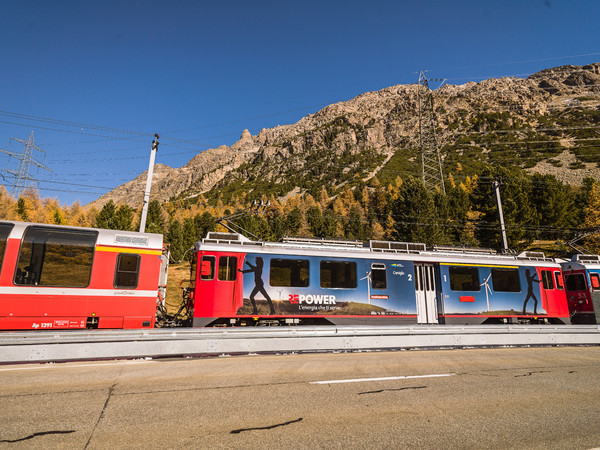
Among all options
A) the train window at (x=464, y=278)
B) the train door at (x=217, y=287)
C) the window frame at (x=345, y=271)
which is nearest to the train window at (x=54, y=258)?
the train door at (x=217, y=287)

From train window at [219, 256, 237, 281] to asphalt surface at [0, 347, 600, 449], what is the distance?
5187 millimetres

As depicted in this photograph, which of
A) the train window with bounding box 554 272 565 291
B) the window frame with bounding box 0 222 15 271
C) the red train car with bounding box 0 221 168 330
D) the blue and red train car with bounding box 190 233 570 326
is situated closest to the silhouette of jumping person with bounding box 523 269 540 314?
the blue and red train car with bounding box 190 233 570 326

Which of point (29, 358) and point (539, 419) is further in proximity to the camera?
point (29, 358)

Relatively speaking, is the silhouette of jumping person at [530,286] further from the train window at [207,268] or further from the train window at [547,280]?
the train window at [207,268]

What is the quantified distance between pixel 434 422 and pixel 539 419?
1624 mm

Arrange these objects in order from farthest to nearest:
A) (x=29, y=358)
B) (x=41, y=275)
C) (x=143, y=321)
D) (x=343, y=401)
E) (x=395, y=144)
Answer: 1. (x=395, y=144)
2. (x=143, y=321)
3. (x=41, y=275)
4. (x=29, y=358)
5. (x=343, y=401)

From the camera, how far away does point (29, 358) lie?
704 centimetres

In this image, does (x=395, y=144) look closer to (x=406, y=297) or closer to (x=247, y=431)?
(x=406, y=297)

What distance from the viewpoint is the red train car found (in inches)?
413

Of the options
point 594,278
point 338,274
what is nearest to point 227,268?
point 338,274

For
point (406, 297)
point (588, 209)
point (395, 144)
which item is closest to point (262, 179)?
point (395, 144)

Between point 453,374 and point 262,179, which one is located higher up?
point 262,179

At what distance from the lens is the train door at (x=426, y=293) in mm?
15398

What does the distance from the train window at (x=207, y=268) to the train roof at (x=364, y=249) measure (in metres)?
0.46
